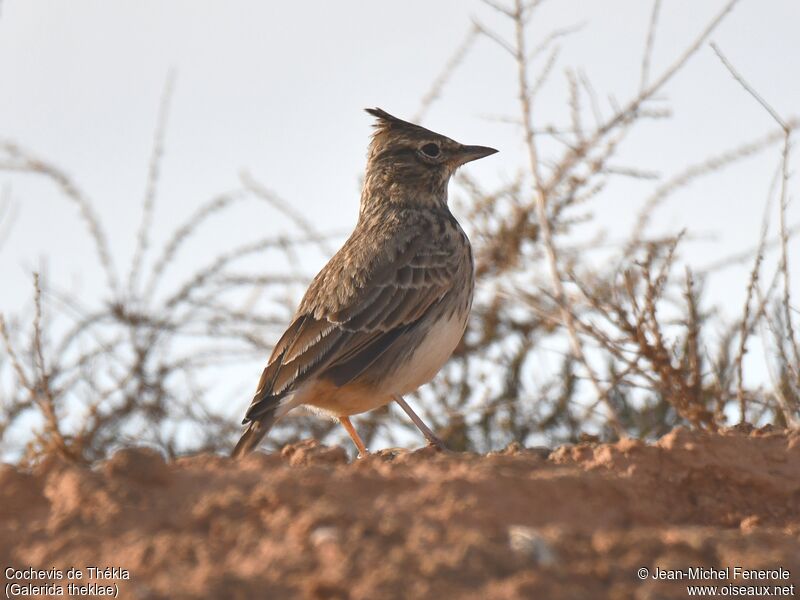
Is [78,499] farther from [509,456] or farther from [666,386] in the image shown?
[666,386]

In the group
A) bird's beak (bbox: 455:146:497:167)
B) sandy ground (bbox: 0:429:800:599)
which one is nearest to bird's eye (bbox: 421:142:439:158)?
bird's beak (bbox: 455:146:497:167)

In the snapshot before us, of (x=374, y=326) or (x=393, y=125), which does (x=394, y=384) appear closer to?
(x=374, y=326)

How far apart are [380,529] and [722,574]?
1.06 metres

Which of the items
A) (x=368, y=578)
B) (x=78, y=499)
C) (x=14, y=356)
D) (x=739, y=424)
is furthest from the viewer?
(x=14, y=356)

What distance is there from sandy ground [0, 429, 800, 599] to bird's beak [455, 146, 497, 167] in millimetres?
4202

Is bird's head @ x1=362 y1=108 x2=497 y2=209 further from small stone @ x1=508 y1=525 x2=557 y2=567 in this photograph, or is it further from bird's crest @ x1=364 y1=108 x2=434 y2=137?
small stone @ x1=508 y1=525 x2=557 y2=567

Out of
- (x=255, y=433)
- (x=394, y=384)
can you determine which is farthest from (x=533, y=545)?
(x=394, y=384)

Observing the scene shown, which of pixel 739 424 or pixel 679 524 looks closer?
pixel 679 524

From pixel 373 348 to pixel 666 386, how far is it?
67.8 inches

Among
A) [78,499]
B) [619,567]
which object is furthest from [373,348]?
[619,567]

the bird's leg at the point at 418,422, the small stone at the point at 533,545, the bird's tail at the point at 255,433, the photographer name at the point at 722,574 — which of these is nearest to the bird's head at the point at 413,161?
the bird's leg at the point at 418,422

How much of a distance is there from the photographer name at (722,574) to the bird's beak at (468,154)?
5.51m

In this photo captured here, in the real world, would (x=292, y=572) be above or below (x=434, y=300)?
below

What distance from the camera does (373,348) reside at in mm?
7723
